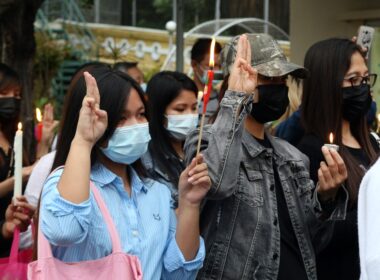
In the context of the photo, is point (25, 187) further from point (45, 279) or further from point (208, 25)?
point (208, 25)

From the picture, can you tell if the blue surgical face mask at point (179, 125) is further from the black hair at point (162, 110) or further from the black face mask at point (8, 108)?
the black face mask at point (8, 108)

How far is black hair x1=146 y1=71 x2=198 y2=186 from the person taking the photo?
3863 mm

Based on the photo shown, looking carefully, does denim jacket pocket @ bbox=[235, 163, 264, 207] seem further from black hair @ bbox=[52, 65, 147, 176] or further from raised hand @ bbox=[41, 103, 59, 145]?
raised hand @ bbox=[41, 103, 59, 145]

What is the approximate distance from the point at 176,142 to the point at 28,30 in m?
4.73

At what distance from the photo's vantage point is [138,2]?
19.6 metres

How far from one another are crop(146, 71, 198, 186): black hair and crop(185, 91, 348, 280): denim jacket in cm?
69

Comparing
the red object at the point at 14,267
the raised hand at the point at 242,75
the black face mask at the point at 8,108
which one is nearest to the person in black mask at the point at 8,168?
the black face mask at the point at 8,108

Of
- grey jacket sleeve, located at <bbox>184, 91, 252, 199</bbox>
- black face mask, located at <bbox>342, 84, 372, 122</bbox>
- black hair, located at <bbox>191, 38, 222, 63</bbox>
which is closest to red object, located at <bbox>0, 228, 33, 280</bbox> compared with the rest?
grey jacket sleeve, located at <bbox>184, 91, 252, 199</bbox>

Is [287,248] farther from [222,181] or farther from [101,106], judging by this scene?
[101,106]

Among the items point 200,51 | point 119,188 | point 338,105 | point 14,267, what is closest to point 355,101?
point 338,105

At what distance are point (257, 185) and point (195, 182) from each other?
438 mm

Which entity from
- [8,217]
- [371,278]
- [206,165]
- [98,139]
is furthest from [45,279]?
[371,278]

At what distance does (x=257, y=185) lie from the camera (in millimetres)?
3135

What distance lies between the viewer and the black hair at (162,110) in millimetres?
3863
